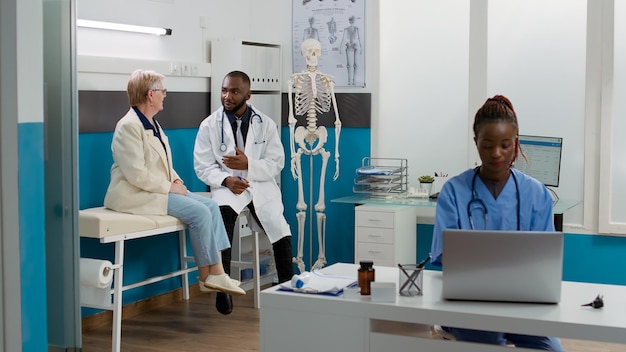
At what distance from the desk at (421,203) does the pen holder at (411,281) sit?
2.55 meters

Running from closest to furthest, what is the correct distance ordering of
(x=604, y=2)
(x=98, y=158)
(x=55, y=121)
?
(x=55, y=121) → (x=98, y=158) → (x=604, y=2)

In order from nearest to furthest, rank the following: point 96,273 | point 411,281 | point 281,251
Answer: point 411,281, point 96,273, point 281,251

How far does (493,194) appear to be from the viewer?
301 cm

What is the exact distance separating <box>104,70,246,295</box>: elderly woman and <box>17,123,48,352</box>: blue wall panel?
133 cm

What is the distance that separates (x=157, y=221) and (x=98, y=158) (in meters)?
0.60

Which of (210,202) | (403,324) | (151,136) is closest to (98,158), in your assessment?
(151,136)

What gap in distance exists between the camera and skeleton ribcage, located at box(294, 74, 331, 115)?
574 cm

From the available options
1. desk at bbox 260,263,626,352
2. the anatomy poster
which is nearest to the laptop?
desk at bbox 260,263,626,352

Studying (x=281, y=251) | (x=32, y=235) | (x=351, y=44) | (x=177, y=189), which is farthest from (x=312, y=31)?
(x=32, y=235)

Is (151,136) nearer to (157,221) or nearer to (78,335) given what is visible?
(157,221)

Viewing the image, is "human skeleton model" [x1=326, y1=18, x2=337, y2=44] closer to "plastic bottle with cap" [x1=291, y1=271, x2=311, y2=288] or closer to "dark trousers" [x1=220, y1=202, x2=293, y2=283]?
"dark trousers" [x1=220, y1=202, x2=293, y2=283]

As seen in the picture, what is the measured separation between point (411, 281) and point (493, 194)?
492mm

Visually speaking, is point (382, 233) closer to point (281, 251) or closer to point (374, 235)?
point (374, 235)

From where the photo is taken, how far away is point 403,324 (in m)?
2.84
